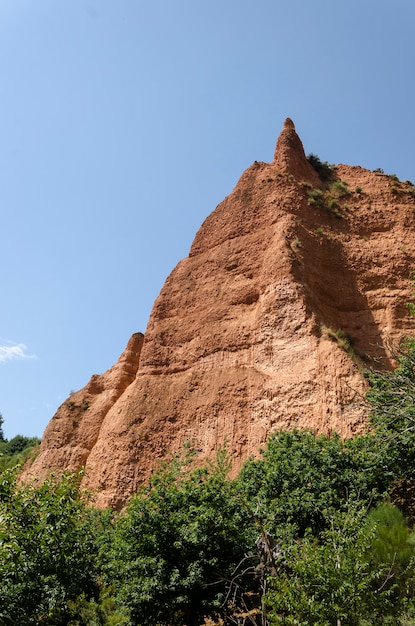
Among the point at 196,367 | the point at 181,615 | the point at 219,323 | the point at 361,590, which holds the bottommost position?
the point at 181,615

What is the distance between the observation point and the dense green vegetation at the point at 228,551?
345 inches

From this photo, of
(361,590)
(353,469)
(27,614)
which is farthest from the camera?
(353,469)

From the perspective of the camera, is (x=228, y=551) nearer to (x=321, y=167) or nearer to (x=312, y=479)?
(x=312, y=479)

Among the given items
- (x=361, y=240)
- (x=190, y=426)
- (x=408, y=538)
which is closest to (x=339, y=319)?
(x=361, y=240)

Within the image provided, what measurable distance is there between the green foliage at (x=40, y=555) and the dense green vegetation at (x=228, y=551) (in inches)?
1.0

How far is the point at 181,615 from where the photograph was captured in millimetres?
12297

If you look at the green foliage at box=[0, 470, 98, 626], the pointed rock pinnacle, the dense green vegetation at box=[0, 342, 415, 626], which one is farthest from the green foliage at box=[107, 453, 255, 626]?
the pointed rock pinnacle

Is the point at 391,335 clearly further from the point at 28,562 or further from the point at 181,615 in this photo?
the point at 28,562

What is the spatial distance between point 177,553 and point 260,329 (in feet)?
43.5

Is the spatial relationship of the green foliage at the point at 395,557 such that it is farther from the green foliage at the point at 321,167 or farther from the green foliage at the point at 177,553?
the green foliage at the point at 321,167

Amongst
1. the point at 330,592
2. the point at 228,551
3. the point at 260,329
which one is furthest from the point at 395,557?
the point at 260,329

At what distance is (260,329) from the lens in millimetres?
24953

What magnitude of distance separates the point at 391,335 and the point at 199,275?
10572mm

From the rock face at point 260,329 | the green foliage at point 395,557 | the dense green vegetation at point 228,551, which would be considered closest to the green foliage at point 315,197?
the rock face at point 260,329
